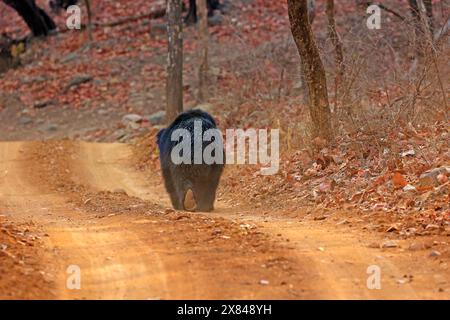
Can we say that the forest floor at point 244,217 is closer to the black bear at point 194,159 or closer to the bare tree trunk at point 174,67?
the black bear at point 194,159

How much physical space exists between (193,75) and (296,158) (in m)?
15.8

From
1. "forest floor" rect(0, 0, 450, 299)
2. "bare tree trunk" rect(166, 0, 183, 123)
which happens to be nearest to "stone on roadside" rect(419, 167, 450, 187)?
"forest floor" rect(0, 0, 450, 299)

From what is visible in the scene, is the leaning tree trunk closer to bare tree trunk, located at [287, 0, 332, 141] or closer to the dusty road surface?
bare tree trunk, located at [287, 0, 332, 141]

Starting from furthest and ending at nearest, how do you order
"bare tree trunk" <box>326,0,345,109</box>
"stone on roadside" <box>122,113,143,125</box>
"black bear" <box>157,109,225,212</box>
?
"stone on roadside" <box>122,113,143,125</box> < "bare tree trunk" <box>326,0,345,109</box> < "black bear" <box>157,109,225,212</box>

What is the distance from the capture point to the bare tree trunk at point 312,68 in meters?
13.0

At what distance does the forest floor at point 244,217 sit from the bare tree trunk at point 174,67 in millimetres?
1125

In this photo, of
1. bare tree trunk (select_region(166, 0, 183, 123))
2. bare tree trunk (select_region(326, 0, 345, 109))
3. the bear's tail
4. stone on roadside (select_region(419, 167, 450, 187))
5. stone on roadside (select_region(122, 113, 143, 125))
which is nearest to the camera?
stone on roadside (select_region(419, 167, 450, 187))

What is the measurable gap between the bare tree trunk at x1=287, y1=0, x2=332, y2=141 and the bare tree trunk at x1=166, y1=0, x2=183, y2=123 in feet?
29.0

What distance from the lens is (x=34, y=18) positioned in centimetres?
3466

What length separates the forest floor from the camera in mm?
7125

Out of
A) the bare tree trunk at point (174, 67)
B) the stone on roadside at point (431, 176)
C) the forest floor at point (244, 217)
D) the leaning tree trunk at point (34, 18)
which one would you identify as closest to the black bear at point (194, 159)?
the forest floor at point (244, 217)

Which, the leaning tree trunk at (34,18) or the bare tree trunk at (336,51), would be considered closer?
the bare tree trunk at (336,51)

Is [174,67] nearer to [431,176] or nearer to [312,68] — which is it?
[312,68]

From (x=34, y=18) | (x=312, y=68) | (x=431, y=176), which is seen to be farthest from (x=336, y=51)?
(x=34, y=18)
